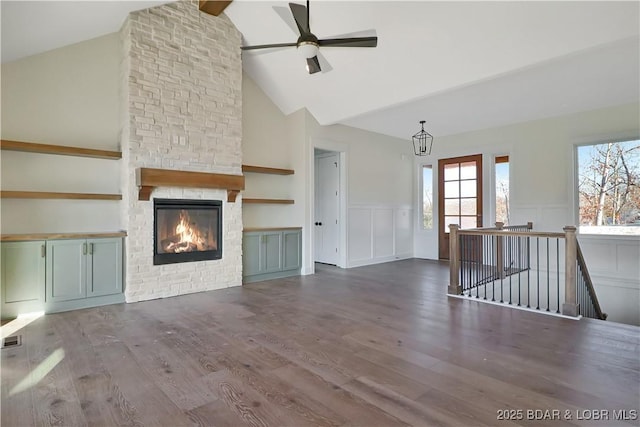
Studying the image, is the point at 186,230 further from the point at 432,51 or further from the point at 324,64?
the point at 432,51

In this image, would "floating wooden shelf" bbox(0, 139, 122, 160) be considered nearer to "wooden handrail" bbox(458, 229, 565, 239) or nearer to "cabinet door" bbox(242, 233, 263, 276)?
"cabinet door" bbox(242, 233, 263, 276)

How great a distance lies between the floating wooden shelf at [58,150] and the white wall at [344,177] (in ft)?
7.14

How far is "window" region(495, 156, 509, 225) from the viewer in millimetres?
7152

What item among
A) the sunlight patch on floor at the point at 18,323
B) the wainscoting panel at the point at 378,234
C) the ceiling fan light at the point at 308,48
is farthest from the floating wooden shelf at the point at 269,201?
the sunlight patch on floor at the point at 18,323

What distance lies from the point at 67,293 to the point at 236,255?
2.11 metres

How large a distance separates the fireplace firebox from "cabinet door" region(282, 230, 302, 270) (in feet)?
4.04

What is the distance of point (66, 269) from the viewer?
395 cm

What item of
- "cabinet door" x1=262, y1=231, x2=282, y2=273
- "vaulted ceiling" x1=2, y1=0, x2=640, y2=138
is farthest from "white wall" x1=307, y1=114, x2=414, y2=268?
"vaulted ceiling" x1=2, y1=0, x2=640, y2=138

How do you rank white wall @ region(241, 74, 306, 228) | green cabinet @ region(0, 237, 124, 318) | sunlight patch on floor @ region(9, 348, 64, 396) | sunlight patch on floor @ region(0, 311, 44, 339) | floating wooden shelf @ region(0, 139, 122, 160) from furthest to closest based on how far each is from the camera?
1. white wall @ region(241, 74, 306, 228)
2. floating wooden shelf @ region(0, 139, 122, 160)
3. green cabinet @ region(0, 237, 124, 318)
4. sunlight patch on floor @ region(0, 311, 44, 339)
5. sunlight patch on floor @ region(9, 348, 64, 396)

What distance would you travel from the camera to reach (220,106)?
16.8 feet

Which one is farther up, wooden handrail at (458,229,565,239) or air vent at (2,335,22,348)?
wooden handrail at (458,229,565,239)

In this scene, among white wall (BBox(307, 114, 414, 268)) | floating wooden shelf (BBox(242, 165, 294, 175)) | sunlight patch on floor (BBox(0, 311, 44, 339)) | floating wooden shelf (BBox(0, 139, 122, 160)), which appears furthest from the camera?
white wall (BBox(307, 114, 414, 268))

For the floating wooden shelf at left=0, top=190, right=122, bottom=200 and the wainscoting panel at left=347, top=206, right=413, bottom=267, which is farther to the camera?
the wainscoting panel at left=347, top=206, right=413, bottom=267

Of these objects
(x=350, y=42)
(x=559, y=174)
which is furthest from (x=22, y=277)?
(x=559, y=174)
